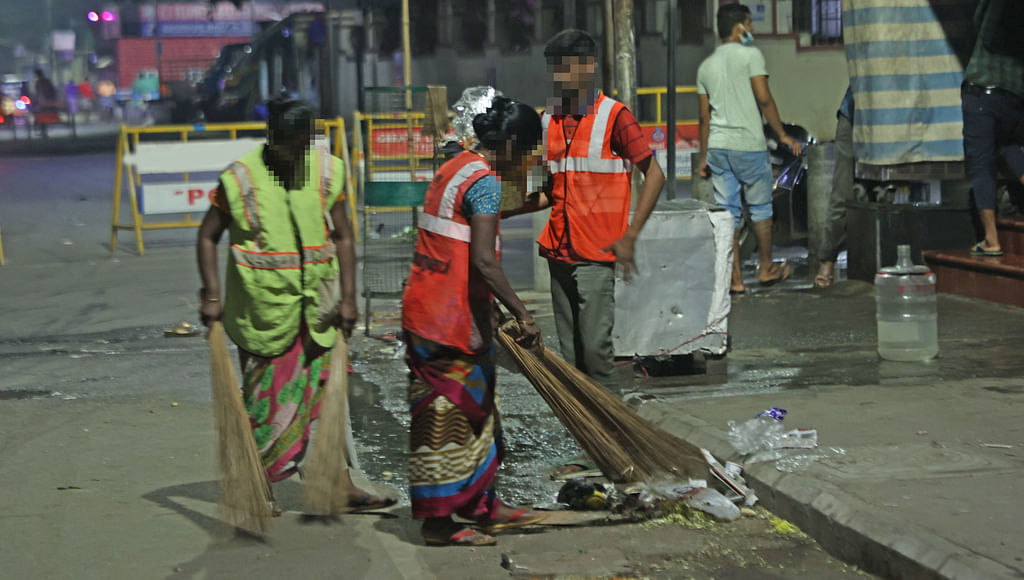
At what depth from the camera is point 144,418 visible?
6.99m

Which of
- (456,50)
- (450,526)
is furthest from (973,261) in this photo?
(456,50)

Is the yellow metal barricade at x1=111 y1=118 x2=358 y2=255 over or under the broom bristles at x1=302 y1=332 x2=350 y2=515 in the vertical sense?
over

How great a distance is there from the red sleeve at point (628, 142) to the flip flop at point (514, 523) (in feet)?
5.57

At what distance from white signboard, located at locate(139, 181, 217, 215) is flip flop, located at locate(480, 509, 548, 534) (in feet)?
34.3

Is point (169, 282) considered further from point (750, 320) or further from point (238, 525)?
point (238, 525)

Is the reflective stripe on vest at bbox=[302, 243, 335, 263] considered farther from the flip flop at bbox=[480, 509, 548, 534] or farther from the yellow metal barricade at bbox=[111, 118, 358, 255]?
the yellow metal barricade at bbox=[111, 118, 358, 255]

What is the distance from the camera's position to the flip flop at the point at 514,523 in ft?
16.6

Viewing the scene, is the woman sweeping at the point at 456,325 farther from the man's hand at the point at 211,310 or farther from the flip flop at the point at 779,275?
the flip flop at the point at 779,275

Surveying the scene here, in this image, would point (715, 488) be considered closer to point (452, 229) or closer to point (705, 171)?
point (452, 229)

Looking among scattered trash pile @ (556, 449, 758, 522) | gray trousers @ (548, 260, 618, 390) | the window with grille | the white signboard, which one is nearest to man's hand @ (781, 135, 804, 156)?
gray trousers @ (548, 260, 618, 390)

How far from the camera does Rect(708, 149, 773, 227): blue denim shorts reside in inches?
392

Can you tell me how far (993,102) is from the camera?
29.6ft

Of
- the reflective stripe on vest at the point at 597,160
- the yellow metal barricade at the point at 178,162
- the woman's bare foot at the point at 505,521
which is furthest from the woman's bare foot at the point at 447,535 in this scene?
the yellow metal barricade at the point at 178,162

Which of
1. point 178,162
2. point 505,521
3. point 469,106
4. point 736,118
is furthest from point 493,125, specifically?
point 178,162
